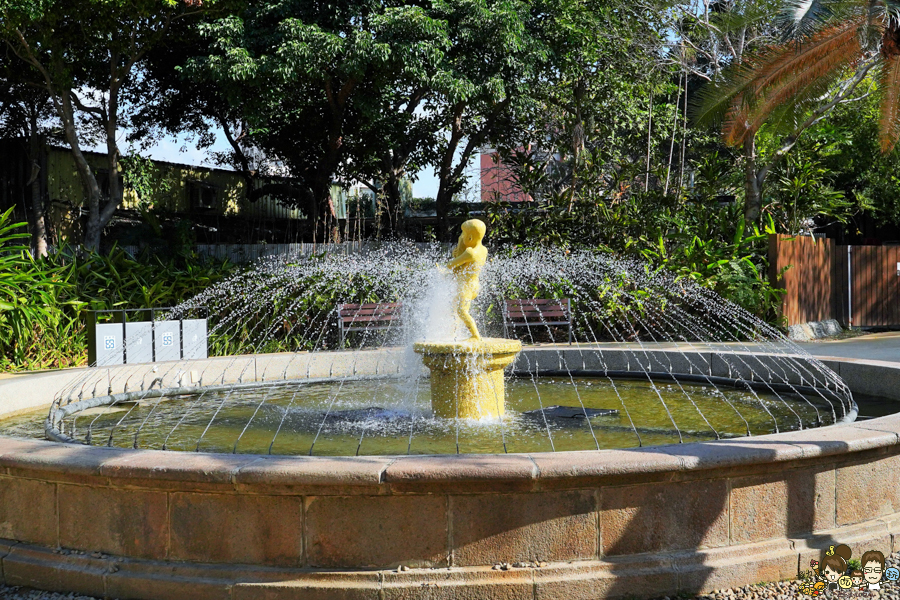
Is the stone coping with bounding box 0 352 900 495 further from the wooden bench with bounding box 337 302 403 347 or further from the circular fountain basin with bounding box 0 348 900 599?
the wooden bench with bounding box 337 302 403 347

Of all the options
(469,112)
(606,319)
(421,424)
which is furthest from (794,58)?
(469,112)

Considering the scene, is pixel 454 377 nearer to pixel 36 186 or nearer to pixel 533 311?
pixel 533 311

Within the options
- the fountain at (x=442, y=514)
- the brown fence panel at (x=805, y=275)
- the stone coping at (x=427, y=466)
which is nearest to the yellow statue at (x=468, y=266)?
the fountain at (x=442, y=514)

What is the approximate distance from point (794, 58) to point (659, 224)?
5.96 meters

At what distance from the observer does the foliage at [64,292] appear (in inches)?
401

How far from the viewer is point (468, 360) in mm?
6270

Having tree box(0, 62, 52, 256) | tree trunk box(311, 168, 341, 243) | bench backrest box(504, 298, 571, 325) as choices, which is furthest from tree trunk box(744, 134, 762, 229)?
tree box(0, 62, 52, 256)

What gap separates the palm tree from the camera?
9.45m

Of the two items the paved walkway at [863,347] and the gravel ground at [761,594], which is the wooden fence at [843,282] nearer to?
the paved walkway at [863,347]

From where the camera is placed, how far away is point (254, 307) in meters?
13.2

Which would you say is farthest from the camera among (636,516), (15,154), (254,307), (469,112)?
(469,112)

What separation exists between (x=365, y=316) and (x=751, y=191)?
879 cm

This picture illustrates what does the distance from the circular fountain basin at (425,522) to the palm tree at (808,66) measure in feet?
23.7

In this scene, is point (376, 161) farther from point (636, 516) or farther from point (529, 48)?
point (636, 516)
